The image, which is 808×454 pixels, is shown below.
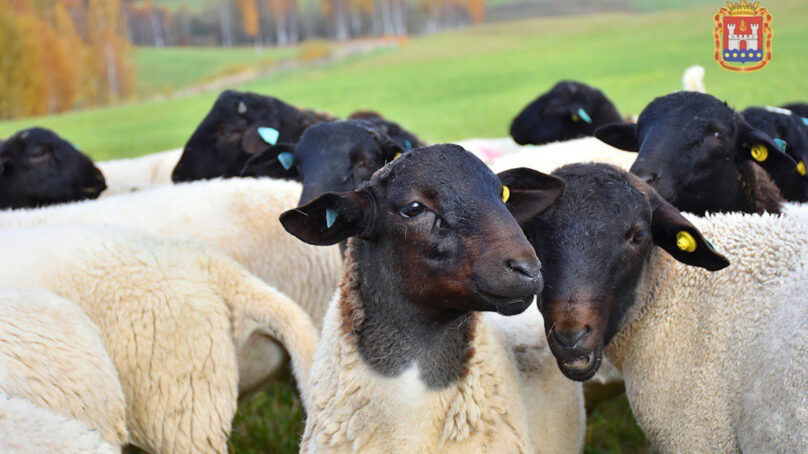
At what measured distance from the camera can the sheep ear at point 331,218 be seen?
8.41 ft

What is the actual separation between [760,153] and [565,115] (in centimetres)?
340

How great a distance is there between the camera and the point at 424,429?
8.68ft

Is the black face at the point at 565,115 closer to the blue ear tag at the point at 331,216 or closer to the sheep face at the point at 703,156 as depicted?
the sheep face at the point at 703,156

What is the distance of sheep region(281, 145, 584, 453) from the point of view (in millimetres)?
2449

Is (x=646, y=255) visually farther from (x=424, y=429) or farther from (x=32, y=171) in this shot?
(x=32, y=171)

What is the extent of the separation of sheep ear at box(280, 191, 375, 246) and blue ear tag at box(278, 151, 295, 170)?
7.78 feet

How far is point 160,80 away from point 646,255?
28.9 metres

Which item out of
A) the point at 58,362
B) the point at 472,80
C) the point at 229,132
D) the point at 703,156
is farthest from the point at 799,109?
the point at 472,80

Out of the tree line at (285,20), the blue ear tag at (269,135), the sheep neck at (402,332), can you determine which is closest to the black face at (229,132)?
the blue ear tag at (269,135)

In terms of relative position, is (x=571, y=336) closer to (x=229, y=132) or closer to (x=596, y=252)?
(x=596, y=252)

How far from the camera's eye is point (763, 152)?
3.97m

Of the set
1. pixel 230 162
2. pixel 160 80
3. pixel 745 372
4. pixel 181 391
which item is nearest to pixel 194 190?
pixel 230 162

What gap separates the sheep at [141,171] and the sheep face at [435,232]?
5.11m

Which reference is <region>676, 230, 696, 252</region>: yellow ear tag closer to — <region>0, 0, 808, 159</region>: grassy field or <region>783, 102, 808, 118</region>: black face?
<region>783, 102, 808, 118</region>: black face
